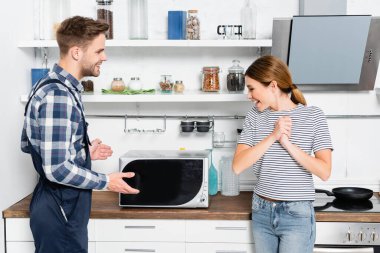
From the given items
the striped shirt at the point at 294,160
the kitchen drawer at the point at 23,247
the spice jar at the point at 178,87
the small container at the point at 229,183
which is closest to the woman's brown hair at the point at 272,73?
the striped shirt at the point at 294,160

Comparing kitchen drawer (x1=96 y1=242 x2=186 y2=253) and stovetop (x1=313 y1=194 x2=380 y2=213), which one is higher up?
Answer: stovetop (x1=313 y1=194 x2=380 y2=213)

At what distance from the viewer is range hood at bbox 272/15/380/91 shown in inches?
114

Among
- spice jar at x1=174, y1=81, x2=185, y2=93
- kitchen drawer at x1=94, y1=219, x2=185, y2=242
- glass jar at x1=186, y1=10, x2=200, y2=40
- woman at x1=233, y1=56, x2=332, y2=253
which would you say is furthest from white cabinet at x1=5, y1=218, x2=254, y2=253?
glass jar at x1=186, y1=10, x2=200, y2=40

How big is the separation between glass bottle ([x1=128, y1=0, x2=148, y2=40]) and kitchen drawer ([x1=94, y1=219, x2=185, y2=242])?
1.03m

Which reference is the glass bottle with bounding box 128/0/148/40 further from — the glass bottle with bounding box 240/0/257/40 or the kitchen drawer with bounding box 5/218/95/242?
the kitchen drawer with bounding box 5/218/95/242

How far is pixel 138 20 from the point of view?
316cm

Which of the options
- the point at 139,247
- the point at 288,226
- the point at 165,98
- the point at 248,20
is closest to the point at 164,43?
the point at 165,98

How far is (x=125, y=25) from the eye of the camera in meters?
3.28

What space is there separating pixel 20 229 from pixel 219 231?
100cm

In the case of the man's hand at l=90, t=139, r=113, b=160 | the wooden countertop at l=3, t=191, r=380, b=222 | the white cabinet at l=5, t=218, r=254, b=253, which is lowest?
the white cabinet at l=5, t=218, r=254, b=253

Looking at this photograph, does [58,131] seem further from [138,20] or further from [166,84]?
[138,20]

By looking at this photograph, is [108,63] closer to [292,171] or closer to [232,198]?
[232,198]

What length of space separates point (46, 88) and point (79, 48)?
0.69 ft

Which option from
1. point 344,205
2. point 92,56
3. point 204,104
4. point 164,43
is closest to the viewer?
point 92,56
